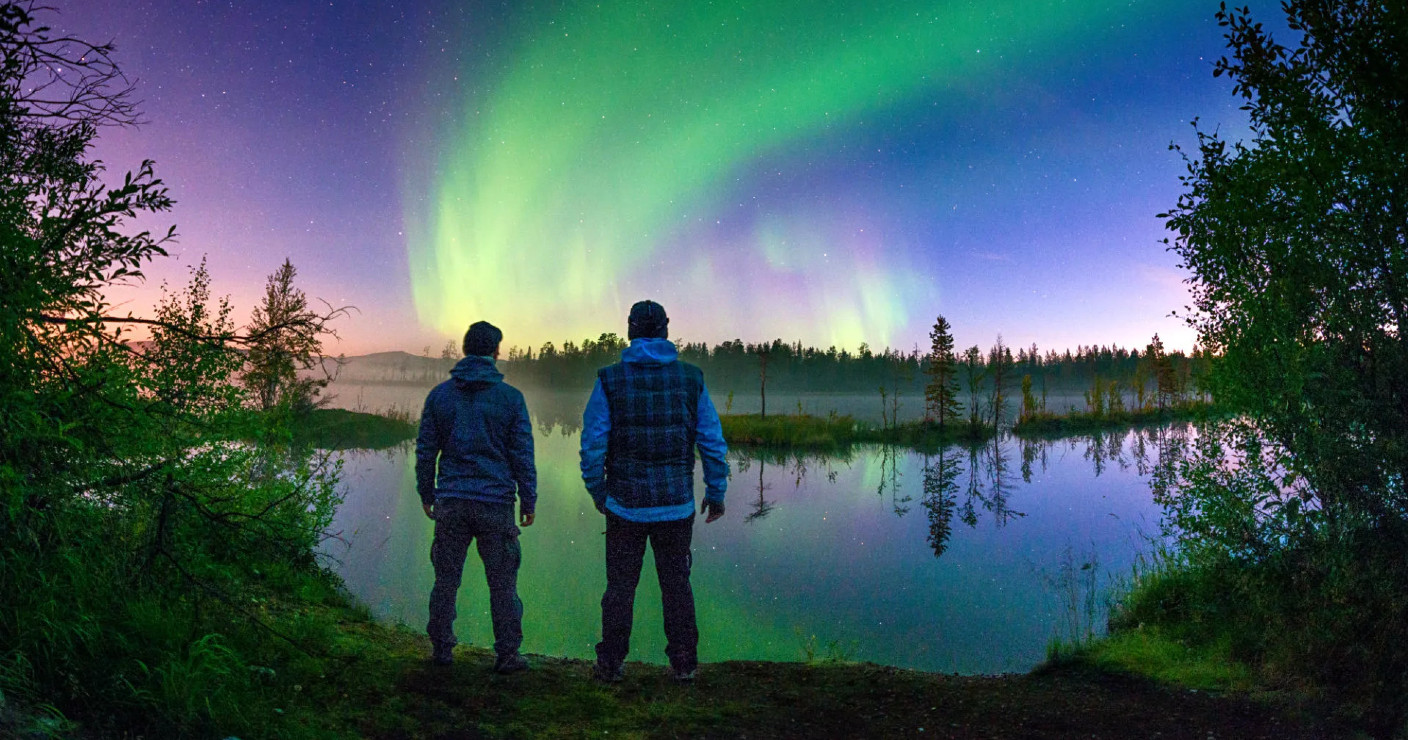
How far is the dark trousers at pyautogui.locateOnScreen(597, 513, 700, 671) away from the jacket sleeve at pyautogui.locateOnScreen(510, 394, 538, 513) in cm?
73

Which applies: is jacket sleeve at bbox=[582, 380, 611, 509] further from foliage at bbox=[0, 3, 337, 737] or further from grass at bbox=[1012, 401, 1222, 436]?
grass at bbox=[1012, 401, 1222, 436]

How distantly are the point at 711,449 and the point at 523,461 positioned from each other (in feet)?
5.28

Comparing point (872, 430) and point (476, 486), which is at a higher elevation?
point (476, 486)

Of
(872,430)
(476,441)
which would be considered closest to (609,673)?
(476,441)

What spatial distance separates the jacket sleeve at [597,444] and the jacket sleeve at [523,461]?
51 cm

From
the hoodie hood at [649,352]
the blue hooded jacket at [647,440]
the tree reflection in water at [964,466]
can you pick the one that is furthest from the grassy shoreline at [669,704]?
the tree reflection in water at [964,466]

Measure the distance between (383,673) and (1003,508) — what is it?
22733 millimetres

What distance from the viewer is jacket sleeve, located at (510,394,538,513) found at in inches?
228

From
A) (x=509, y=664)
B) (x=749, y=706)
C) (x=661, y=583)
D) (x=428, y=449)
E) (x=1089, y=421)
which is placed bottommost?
(x=1089, y=421)

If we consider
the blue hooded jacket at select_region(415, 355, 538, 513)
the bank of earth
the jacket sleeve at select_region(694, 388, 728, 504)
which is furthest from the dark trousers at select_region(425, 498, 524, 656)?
the jacket sleeve at select_region(694, 388, 728, 504)

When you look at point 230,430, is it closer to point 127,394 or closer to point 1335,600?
point 127,394

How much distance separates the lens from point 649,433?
5602mm

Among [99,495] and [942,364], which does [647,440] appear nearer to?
[99,495]

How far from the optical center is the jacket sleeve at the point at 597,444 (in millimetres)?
5570
